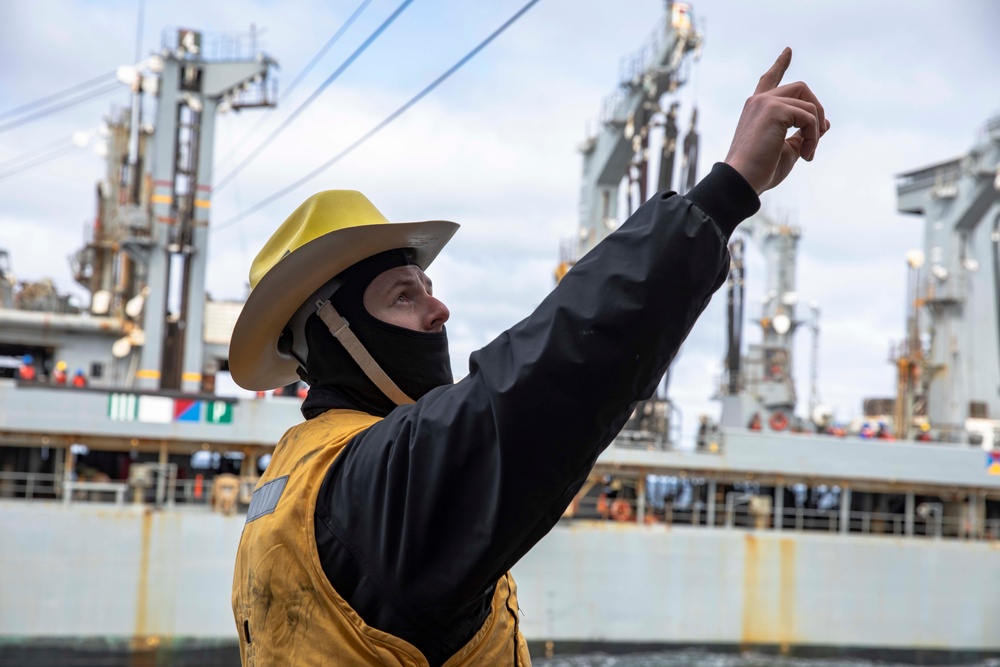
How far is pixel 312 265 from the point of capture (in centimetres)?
152

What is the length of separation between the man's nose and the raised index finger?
564 millimetres

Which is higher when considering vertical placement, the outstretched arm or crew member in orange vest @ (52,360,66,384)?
the outstretched arm

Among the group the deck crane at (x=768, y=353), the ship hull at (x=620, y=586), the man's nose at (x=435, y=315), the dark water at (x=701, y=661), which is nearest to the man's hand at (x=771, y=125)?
the man's nose at (x=435, y=315)

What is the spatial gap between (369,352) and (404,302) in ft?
0.31

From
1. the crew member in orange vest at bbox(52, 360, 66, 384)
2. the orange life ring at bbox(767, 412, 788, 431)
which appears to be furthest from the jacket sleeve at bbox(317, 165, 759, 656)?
the orange life ring at bbox(767, 412, 788, 431)

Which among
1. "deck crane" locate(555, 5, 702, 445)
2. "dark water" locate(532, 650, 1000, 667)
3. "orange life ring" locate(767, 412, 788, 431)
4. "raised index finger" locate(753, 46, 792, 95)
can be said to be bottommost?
"dark water" locate(532, 650, 1000, 667)

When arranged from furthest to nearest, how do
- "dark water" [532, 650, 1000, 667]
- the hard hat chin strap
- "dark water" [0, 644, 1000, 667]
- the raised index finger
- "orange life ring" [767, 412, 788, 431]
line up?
"orange life ring" [767, 412, 788, 431] → "dark water" [532, 650, 1000, 667] → "dark water" [0, 644, 1000, 667] → the hard hat chin strap → the raised index finger

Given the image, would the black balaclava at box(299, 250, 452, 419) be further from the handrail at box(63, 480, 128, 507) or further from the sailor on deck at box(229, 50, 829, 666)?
the handrail at box(63, 480, 128, 507)

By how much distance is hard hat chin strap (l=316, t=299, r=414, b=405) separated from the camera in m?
1.49

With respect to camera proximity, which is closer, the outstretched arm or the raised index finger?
the outstretched arm

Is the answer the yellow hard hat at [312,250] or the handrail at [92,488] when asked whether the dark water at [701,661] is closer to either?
the handrail at [92,488]

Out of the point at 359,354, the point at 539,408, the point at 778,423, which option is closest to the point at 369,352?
the point at 359,354

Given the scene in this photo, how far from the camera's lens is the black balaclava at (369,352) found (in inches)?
58.7

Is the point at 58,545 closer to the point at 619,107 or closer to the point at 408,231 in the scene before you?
the point at 619,107
